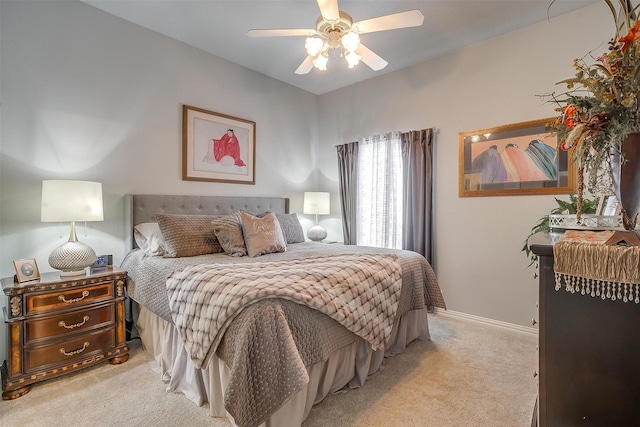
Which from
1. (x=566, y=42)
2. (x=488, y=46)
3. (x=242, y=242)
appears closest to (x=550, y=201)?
(x=566, y=42)

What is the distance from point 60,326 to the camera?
2082 mm

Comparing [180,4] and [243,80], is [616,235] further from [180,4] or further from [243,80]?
[243,80]

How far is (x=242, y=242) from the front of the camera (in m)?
2.77

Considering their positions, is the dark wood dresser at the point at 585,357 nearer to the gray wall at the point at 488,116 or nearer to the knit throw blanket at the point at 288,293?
the knit throw blanket at the point at 288,293

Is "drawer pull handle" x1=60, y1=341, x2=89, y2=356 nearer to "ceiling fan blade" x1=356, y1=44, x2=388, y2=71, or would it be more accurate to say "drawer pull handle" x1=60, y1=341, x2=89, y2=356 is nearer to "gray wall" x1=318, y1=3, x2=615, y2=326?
"ceiling fan blade" x1=356, y1=44, x2=388, y2=71

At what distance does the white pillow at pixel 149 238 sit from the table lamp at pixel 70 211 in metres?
0.41

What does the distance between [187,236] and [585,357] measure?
102 inches

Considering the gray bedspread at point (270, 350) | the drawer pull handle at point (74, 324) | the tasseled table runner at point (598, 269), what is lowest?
the drawer pull handle at point (74, 324)

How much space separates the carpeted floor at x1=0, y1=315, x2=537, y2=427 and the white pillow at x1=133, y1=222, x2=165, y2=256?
854 mm

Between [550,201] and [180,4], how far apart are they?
3770mm

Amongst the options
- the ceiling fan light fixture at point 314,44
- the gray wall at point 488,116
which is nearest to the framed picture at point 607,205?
the gray wall at point 488,116

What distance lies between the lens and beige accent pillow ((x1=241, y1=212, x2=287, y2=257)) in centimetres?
272

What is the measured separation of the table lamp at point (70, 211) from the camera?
7.04 feet

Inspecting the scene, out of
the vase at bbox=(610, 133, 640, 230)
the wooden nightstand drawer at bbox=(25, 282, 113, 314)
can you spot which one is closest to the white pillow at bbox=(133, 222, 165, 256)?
the wooden nightstand drawer at bbox=(25, 282, 113, 314)
